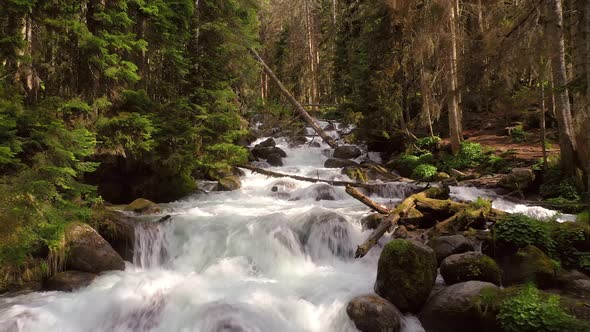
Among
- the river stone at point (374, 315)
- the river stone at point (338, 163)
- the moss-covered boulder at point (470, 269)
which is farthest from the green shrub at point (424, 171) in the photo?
the river stone at point (374, 315)

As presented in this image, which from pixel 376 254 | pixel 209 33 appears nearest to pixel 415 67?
pixel 209 33

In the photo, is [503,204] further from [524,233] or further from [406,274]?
[406,274]

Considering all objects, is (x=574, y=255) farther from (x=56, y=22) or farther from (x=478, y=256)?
(x=56, y=22)

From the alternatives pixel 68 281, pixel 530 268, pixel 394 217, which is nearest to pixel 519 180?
pixel 394 217

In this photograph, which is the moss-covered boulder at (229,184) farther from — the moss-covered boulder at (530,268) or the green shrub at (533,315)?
the green shrub at (533,315)

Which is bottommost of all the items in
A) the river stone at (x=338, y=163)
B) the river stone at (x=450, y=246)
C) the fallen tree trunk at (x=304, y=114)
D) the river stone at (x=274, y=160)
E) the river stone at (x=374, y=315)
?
the river stone at (x=374, y=315)

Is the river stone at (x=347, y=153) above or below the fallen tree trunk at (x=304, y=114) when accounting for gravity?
below

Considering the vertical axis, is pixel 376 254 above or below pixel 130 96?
below

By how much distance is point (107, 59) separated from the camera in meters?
9.88

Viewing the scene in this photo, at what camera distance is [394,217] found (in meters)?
9.10

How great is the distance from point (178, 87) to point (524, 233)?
11626mm

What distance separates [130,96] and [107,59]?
146 cm

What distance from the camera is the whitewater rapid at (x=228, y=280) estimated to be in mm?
6367

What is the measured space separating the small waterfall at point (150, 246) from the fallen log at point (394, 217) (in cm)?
497
